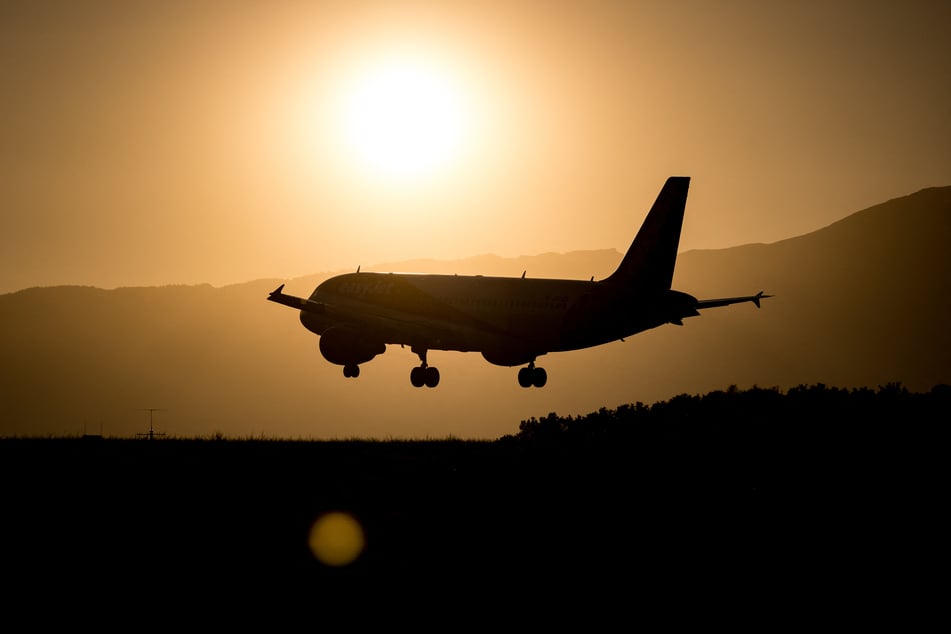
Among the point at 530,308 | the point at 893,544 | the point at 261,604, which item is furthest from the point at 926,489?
the point at 530,308

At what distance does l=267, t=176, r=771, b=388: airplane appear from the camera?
48812mm

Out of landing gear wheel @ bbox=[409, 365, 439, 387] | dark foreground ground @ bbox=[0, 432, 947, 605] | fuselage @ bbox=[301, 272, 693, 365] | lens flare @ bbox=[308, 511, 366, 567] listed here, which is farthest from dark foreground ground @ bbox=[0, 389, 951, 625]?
landing gear wheel @ bbox=[409, 365, 439, 387]

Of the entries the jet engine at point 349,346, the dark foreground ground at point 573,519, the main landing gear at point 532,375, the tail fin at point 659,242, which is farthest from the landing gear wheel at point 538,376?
the dark foreground ground at point 573,519

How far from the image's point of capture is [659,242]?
4872 cm

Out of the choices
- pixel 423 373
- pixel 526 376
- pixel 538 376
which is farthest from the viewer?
pixel 423 373

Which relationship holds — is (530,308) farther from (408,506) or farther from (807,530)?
(807,530)

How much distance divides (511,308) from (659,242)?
10183 millimetres

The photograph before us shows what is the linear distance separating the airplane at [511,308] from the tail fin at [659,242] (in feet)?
0.15

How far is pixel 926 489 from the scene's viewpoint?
22.0 meters

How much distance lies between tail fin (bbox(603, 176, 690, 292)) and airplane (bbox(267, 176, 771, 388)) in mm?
46

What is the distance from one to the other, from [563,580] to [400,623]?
11.8 feet

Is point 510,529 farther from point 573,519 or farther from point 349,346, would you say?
point 349,346

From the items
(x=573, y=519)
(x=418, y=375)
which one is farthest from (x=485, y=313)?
(x=573, y=519)

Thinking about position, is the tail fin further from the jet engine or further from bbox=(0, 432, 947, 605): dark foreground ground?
bbox=(0, 432, 947, 605): dark foreground ground
